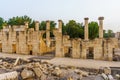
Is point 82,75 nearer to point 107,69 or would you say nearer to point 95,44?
point 107,69

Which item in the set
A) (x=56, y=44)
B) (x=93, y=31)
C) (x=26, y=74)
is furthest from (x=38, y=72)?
(x=93, y=31)

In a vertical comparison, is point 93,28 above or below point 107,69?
above

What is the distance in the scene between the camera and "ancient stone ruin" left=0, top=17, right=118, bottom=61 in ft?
73.4

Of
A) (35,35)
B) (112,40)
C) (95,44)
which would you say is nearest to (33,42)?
(35,35)

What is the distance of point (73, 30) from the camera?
3572 centimetres

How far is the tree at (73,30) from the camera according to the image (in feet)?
115

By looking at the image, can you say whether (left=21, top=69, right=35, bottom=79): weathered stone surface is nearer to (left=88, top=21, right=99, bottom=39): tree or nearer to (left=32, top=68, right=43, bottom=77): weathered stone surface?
(left=32, top=68, right=43, bottom=77): weathered stone surface

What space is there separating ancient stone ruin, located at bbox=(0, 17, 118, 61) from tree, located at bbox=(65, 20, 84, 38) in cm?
556

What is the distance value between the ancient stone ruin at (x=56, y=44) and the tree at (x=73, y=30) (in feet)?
18.2

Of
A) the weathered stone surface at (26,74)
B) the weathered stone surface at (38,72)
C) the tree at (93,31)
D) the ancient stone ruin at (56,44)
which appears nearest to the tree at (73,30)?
the tree at (93,31)

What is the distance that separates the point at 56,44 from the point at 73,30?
11.5 metres

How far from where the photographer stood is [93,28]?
36.5 metres

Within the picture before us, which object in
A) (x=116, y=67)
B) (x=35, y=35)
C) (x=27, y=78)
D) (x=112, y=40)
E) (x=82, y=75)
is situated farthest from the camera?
(x=35, y=35)

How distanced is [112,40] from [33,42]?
34.4 feet
